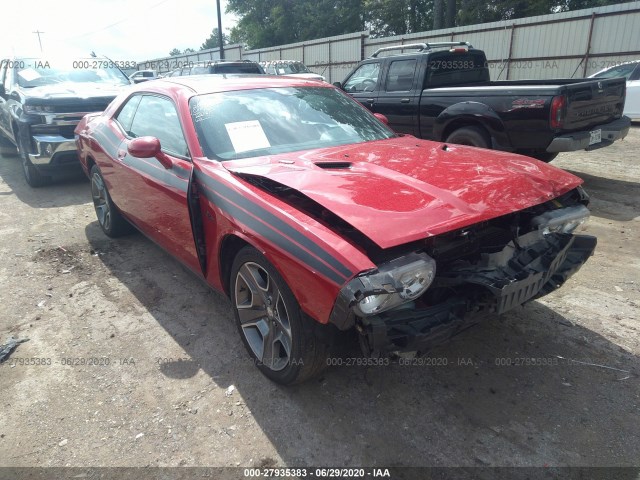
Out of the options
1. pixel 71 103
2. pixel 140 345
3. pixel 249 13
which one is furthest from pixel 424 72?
pixel 249 13

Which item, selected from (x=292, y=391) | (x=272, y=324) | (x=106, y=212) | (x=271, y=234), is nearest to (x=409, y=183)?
(x=271, y=234)

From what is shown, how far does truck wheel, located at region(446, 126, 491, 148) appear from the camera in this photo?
19.6 ft

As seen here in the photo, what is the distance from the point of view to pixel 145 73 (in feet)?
41.3

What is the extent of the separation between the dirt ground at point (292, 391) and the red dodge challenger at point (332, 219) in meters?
0.34

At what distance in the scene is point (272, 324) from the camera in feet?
8.55

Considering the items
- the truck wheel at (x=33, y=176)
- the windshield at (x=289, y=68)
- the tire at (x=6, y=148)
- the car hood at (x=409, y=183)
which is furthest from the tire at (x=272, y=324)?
the windshield at (x=289, y=68)

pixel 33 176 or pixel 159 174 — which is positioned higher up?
pixel 159 174

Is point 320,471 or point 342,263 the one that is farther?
point 320,471

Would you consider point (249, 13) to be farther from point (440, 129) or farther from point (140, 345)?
point (140, 345)

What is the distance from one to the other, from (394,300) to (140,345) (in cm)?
196

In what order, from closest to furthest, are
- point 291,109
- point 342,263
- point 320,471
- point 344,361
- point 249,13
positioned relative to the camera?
point 342,263
point 320,471
point 344,361
point 291,109
point 249,13

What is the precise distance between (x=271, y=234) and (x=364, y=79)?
625cm

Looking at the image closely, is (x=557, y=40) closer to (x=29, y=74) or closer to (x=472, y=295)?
(x=29, y=74)

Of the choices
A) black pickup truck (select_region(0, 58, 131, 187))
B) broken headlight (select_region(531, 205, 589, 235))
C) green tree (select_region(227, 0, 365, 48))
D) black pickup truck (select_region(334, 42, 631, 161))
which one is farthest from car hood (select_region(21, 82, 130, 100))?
green tree (select_region(227, 0, 365, 48))
